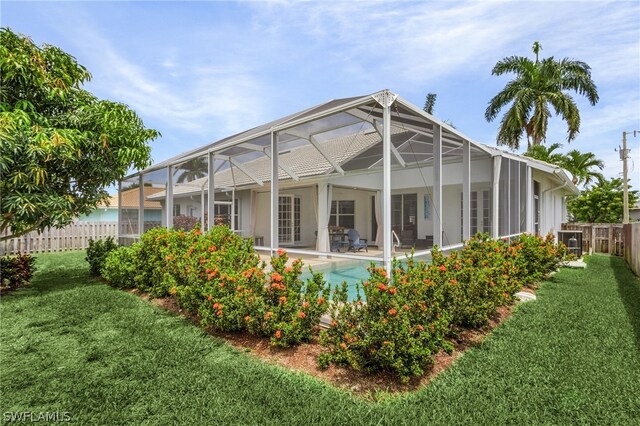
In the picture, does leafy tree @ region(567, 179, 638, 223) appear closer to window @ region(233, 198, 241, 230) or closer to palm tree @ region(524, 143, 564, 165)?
palm tree @ region(524, 143, 564, 165)

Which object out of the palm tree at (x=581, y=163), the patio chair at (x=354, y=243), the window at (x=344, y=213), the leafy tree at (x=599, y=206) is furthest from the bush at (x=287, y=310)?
the palm tree at (x=581, y=163)

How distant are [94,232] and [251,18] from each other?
1566 cm

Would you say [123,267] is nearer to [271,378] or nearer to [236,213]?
[271,378]

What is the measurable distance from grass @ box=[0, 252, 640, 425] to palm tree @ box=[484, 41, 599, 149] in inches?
920

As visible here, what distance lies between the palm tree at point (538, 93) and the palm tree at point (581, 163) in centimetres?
296

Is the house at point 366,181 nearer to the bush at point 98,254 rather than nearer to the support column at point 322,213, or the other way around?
the support column at point 322,213

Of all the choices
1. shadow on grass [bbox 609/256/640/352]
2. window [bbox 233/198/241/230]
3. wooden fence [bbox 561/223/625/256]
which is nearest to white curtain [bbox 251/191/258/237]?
window [bbox 233/198/241/230]

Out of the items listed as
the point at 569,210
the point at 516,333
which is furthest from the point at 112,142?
the point at 569,210

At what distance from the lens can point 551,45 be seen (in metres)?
24.9

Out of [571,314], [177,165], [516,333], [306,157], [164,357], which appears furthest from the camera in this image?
[306,157]

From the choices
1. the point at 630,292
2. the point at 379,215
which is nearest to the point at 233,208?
the point at 379,215

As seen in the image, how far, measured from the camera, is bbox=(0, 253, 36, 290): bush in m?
8.15

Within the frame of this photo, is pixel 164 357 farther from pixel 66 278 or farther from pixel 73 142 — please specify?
pixel 66 278

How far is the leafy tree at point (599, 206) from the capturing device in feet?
76.2
